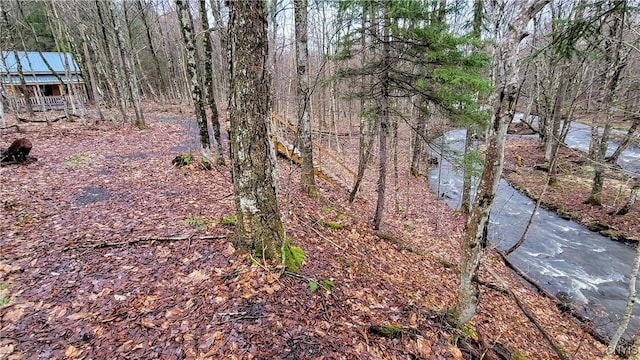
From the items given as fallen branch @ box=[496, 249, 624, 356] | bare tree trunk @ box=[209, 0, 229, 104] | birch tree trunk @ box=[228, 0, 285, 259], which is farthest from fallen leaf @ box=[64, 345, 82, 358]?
fallen branch @ box=[496, 249, 624, 356]

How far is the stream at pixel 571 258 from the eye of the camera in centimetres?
815

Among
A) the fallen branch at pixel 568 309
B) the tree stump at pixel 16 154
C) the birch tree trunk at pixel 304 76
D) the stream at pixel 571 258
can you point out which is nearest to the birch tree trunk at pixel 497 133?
the stream at pixel 571 258

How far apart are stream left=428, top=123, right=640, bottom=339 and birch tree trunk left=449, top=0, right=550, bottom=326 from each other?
3.94m

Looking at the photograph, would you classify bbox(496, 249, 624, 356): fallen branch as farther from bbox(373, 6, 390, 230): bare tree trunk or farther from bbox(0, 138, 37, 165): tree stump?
bbox(0, 138, 37, 165): tree stump

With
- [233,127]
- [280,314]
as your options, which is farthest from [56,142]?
[280,314]

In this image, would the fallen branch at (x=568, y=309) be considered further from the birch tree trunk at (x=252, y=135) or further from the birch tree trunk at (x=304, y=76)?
the birch tree trunk at (x=252, y=135)

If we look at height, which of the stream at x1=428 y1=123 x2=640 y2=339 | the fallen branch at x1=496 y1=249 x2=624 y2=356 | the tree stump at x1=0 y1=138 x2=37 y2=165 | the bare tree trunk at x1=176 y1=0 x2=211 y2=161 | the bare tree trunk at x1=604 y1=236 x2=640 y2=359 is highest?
the bare tree trunk at x1=176 y1=0 x2=211 y2=161

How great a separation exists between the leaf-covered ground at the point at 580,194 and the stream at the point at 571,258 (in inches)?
19.4

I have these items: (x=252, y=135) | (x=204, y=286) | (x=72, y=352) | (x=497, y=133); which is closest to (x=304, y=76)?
(x=252, y=135)

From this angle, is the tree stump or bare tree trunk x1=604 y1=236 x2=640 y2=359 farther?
the tree stump

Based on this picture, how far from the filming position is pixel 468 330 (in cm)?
469

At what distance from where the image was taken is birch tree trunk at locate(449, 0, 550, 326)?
3.47 meters

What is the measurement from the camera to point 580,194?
1432cm

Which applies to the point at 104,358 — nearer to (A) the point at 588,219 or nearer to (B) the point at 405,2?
(B) the point at 405,2
